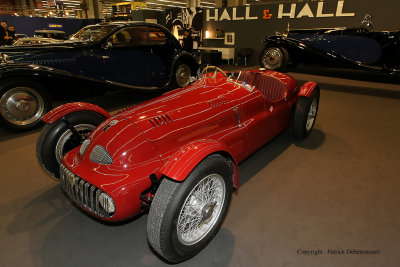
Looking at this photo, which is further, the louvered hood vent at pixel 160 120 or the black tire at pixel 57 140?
the black tire at pixel 57 140

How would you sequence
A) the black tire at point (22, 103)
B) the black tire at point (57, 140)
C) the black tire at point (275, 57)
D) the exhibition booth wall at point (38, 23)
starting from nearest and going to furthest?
the black tire at point (57, 140)
the black tire at point (22, 103)
the black tire at point (275, 57)
the exhibition booth wall at point (38, 23)

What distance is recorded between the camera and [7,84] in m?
3.59

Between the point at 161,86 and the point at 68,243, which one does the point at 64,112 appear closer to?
the point at 68,243

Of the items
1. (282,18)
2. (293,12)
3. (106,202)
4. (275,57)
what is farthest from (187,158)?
(282,18)

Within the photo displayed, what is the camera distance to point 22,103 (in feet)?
12.4

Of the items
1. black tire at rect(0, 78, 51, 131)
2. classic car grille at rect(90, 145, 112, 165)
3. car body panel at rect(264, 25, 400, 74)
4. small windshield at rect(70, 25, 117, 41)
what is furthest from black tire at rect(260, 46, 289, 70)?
classic car grille at rect(90, 145, 112, 165)

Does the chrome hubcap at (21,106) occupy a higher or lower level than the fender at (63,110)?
lower

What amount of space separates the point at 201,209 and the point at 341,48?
6.74m

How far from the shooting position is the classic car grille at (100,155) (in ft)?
5.97

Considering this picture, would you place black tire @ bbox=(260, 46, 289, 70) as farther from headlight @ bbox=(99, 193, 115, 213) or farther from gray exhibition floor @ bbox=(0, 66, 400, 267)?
headlight @ bbox=(99, 193, 115, 213)

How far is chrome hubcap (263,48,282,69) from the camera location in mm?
7780

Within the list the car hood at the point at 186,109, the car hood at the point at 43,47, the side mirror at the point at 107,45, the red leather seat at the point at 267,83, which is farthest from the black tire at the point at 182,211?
the car hood at the point at 43,47

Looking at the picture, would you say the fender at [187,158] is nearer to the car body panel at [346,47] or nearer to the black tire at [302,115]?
the black tire at [302,115]

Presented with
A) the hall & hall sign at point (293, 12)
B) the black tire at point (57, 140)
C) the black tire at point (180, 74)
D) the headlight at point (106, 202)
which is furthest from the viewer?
the hall & hall sign at point (293, 12)
